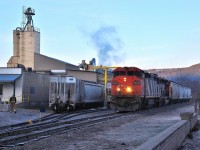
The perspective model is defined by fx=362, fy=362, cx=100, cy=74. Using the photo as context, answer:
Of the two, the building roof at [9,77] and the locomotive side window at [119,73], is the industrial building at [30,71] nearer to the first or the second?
the building roof at [9,77]

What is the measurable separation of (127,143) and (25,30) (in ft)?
187

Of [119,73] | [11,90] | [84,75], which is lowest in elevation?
[11,90]

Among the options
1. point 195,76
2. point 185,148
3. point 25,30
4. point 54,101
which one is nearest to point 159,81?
point 54,101

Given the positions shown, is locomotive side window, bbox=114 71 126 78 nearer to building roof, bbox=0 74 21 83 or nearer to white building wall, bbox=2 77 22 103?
building roof, bbox=0 74 21 83

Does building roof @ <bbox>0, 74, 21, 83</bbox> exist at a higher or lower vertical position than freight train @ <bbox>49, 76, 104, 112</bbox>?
higher

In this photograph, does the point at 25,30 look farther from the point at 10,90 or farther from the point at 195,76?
the point at 195,76

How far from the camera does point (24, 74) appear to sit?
38000mm

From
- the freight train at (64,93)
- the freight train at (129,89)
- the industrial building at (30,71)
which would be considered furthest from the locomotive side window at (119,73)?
the industrial building at (30,71)

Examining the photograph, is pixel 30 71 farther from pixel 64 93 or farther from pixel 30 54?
pixel 30 54

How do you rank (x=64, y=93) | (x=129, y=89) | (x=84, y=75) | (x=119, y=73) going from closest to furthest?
(x=129, y=89) < (x=119, y=73) < (x=64, y=93) < (x=84, y=75)

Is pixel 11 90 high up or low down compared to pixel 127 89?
up

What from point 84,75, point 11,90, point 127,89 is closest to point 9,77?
point 11,90

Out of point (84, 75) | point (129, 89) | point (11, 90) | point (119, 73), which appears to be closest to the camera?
point (129, 89)

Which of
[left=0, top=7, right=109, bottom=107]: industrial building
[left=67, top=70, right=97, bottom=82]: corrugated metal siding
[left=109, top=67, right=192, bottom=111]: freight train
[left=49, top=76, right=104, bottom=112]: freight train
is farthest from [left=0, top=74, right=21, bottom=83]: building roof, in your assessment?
[left=67, top=70, right=97, bottom=82]: corrugated metal siding
